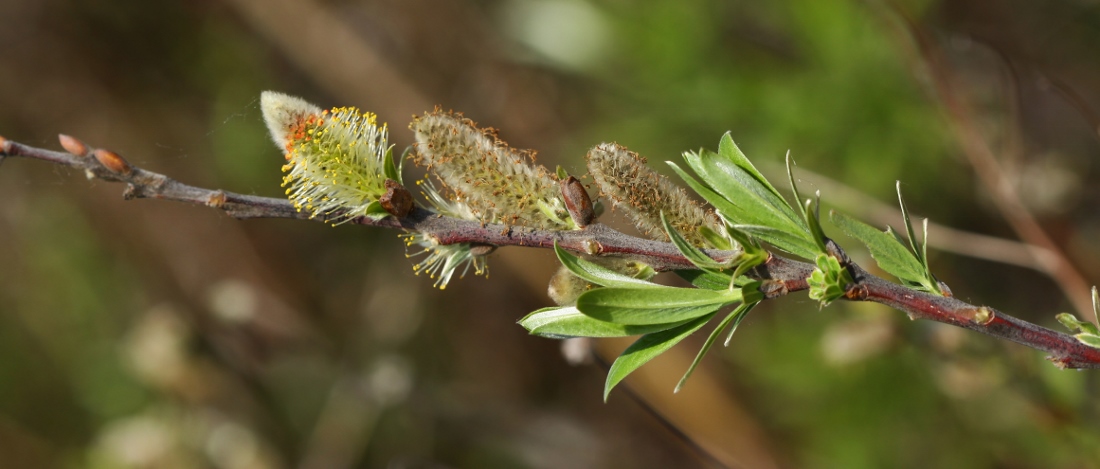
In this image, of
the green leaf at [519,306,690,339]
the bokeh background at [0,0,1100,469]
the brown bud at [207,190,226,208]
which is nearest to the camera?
the green leaf at [519,306,690,339]

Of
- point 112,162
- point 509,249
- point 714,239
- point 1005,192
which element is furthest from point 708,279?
point 509,249

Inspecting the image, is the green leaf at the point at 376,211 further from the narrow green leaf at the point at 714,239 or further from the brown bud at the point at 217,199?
the narrow green leaf at the point at 714,239

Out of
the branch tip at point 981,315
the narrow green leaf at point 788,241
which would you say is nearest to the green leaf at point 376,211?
the narrow green leaf at point 788,241

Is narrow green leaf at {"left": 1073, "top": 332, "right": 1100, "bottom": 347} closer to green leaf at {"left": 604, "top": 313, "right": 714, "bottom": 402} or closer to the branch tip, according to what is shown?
the branch tip

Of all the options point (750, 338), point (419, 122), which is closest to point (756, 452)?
point (750, 338)

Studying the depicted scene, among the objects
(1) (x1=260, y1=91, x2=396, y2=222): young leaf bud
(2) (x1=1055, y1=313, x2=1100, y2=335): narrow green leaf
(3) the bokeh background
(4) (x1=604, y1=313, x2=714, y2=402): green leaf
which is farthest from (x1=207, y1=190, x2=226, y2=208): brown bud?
(2) (x1=1055, y1=313, x2=1100, y2=335): narrow green leaf

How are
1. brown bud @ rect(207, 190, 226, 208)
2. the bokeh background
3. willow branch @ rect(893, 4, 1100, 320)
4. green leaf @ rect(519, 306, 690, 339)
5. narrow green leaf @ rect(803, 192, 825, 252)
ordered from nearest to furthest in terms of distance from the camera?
narrow green leaf @ rect(803, 192, 825, 252) < green leaf @ rect(519, 306, 690, 339) < brown bud @ rect(207, 190, 226, 208) < willow branch @ rect(893, 4, 1100, 320) < the bokeh background
